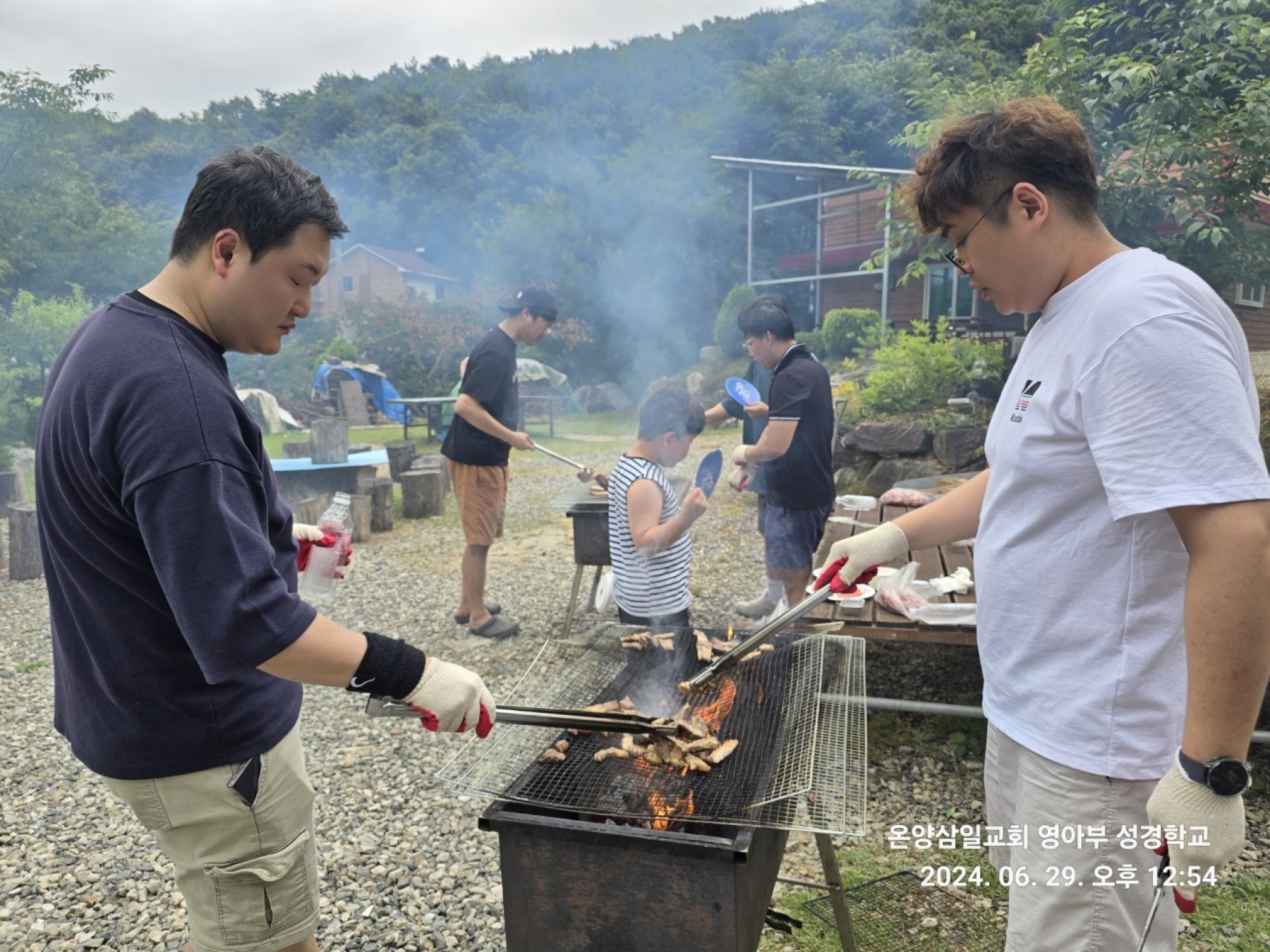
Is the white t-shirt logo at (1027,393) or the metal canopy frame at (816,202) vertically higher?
the metal canopy frame at (816,202)

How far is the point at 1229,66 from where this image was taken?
21.9 feet

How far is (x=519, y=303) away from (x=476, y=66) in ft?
139

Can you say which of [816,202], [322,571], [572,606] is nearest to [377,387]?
[816,202]

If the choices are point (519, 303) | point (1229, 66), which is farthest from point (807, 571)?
point (1229, 66)

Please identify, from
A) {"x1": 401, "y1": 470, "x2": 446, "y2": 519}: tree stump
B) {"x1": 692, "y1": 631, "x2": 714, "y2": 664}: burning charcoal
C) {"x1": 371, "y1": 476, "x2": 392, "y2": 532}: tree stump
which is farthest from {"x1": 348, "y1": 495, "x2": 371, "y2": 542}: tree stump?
{"x1": 692, "y1": 631, "x2": 714, "y2": 664}: burning charcoal

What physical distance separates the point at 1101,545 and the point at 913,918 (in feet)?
6.59

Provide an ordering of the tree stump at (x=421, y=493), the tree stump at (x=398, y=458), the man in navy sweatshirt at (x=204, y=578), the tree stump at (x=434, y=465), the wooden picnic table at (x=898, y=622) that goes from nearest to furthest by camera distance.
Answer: the man in navy sweatshirt at (x=204, y=578)
the wooden picnic table at (x=898, y=622)
the tree stump at (x=421, y=493)
the tree stump at (x=434, y=465)
the tree stump at (x=398, y=458)

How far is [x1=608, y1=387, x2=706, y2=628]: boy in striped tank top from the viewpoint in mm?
3488

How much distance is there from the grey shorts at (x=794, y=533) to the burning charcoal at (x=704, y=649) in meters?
2.28

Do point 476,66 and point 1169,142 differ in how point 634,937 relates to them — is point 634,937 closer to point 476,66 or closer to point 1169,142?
point 1169,142

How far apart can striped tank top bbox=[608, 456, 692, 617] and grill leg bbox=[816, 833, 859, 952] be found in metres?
1.41

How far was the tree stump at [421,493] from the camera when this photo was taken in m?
9.70

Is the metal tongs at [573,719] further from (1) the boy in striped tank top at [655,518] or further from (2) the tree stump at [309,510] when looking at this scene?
(2) the tree stump at [309,510]

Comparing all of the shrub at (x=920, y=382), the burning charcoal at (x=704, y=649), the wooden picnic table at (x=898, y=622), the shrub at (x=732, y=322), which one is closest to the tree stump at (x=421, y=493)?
the shrub at (x=920, y=382)
